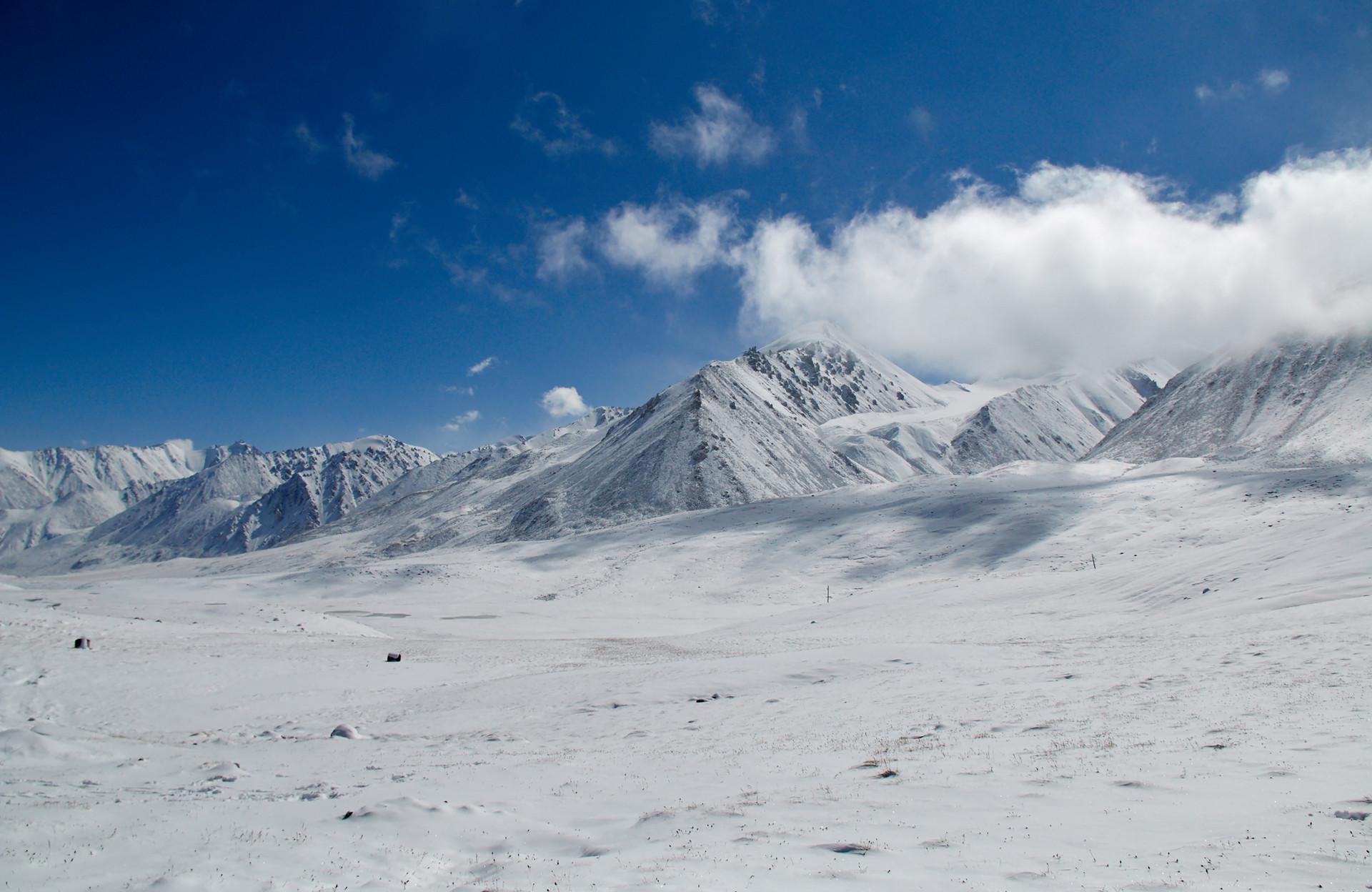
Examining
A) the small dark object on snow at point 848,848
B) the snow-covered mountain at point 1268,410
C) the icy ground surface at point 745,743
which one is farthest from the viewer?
the snow-covered mountain at point 1268,410

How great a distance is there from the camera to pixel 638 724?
17.4m

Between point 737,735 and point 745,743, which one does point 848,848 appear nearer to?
point 745,743

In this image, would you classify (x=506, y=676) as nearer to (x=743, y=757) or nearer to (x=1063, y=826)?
(x=743, y=757)

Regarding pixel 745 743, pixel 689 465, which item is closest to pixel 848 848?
pixel 745 743

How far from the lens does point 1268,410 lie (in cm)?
13325

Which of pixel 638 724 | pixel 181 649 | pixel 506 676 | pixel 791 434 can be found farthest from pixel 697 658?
pixel 791 434

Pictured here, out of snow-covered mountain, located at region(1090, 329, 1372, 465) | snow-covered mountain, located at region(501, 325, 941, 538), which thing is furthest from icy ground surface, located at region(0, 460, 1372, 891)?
snow-covered mountain, located at region(1090, 329, 1372, 465)

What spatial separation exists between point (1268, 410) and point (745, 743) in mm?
161788

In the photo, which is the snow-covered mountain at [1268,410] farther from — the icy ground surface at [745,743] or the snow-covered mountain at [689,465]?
the icy ground surface at [745,743]

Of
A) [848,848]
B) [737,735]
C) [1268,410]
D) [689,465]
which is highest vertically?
[1268,410]

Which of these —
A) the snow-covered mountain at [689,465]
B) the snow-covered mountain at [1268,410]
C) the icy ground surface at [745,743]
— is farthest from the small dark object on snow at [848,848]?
the snow-covered mountain at [1268,410]

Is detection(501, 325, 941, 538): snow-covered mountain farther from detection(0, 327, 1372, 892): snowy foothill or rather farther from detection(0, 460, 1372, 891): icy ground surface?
detection(0, 460, 1372, 891): icy ground surface

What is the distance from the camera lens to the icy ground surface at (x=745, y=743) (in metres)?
7.56

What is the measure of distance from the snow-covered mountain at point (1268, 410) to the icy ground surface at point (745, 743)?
96.1 metres
